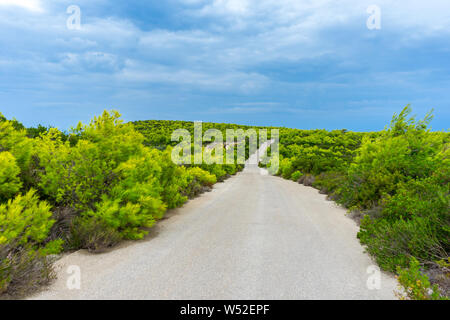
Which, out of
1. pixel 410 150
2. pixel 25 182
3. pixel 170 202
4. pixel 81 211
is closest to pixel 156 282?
pixel 81 211

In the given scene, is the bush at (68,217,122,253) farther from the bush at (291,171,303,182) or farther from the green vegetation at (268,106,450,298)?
the bush at (291,171,303,182)

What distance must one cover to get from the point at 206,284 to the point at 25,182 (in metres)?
4.82

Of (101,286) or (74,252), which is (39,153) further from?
(101,286)

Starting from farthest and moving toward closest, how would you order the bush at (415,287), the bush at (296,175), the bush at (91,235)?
1. the bush at (296,175)
2. the bush at (91,235)
3. the bush at (415,287)

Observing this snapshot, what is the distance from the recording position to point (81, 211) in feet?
22.5

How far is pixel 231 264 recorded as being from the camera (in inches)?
219

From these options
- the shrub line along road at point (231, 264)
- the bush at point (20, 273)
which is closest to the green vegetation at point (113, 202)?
the bush at point (20, 273)

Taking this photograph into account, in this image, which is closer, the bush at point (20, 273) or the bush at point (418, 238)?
the bush at point (20, 273)

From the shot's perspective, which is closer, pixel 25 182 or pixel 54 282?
pixel 54 282

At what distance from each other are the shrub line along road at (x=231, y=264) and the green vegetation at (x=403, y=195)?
23.1 inches

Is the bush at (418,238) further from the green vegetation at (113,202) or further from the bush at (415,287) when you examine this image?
the bush at (415,287)

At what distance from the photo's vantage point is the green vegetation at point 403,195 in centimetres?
534
